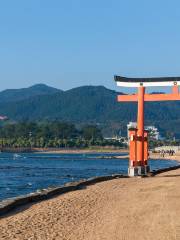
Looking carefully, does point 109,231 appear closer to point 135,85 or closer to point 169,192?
point 169,192

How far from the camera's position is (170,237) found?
13.6 m

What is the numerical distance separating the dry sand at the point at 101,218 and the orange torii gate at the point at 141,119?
Answer: 1006cm

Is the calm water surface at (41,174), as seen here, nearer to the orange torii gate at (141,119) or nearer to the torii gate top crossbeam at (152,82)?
the orange torii gate at (141,119)

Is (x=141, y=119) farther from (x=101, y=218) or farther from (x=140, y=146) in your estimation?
(x=101, y=218)

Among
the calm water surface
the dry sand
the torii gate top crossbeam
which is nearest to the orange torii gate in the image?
the torii gate top crossbeam

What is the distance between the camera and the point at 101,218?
17.0m

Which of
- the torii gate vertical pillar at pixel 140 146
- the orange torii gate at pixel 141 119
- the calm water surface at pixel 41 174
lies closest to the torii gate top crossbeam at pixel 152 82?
the orange torii gate at pixel 141 119

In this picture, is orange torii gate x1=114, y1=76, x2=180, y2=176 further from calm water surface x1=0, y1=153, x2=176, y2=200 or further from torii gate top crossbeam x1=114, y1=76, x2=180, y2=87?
calm water surface x1=0, y1=153, x2=176, y2=200

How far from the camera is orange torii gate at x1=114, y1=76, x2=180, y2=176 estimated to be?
3384 cm

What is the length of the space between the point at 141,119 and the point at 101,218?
56.9ft

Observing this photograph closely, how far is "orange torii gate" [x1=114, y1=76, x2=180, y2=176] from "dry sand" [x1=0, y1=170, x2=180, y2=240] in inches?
396

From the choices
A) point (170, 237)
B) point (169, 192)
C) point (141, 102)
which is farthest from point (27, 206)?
point (141, 102)

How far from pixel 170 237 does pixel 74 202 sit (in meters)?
7.95

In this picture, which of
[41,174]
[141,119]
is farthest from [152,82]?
[41,174]
